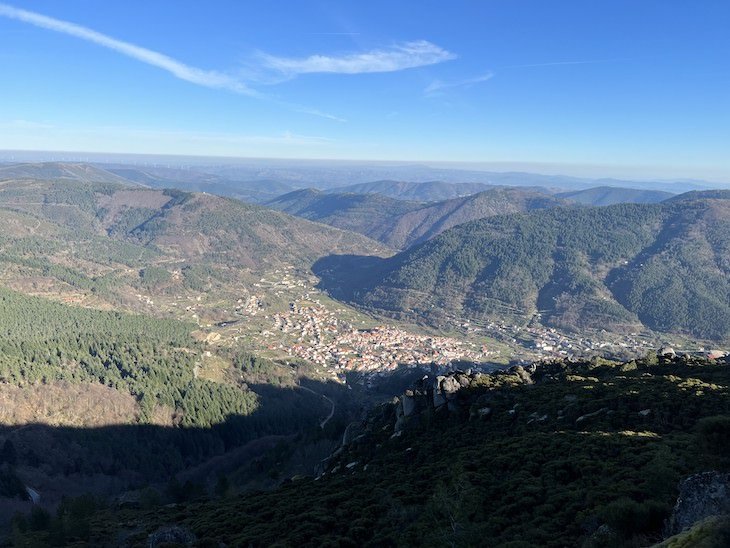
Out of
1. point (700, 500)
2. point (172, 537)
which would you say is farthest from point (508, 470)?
point (172, 537)

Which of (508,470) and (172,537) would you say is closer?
(508,470)

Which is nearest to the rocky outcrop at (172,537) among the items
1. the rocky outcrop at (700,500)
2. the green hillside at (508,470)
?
the green hillside at (508,470)

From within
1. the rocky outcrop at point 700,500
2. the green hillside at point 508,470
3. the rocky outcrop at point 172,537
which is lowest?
the rocky outcrop at point 172,537

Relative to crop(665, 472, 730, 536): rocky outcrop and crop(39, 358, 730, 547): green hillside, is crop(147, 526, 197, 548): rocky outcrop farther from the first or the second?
crop(665, 472, 730, 536): rocky outcrop

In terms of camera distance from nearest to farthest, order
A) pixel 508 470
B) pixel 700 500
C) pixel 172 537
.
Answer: pixel 700 500, pixel 508 470, pixel 172 537

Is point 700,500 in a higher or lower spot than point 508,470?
higher

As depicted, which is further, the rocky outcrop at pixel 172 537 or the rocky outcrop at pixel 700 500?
the rocky outcrop at pixel 172 537

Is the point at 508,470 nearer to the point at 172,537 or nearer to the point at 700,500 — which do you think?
the point at 700,500

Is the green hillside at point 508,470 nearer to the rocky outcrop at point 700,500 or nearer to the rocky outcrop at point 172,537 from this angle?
the rocky outcrop at point 172,537

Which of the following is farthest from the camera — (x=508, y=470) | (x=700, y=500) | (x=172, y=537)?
(x=172, y=537)
